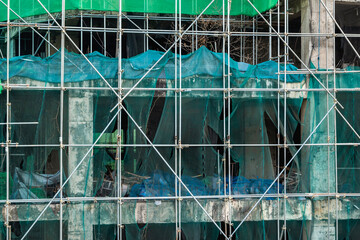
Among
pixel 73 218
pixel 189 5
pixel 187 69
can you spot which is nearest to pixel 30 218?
pixel 73 218

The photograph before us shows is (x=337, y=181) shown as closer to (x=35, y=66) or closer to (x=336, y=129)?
(x=336, y=129)

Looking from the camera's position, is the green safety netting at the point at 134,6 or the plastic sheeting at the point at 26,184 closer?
the plastic sheeting at the point at 26,184

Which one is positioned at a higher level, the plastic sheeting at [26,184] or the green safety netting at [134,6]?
the green safety netting at [134,6]

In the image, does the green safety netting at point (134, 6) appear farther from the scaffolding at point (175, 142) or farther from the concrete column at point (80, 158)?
the concrete column at point (80, 158)

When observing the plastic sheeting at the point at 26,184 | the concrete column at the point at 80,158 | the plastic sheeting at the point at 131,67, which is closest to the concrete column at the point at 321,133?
the plastic sheeting at the point at 131,67

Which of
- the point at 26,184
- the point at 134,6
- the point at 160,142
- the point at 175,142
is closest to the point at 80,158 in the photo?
the point at 26,184

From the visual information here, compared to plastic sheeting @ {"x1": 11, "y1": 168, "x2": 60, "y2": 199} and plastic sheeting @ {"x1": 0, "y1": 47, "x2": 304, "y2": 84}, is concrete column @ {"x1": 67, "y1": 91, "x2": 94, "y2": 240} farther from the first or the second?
plastic sheeting @ {"x1": 11, "y1": 168, "x2": 60, "y2": 199}

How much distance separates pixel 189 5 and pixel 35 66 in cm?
507

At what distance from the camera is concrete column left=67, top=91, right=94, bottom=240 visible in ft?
44.1

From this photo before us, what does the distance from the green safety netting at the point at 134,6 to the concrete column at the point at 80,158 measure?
8.68 ft

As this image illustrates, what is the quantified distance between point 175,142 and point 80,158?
7.60 feet

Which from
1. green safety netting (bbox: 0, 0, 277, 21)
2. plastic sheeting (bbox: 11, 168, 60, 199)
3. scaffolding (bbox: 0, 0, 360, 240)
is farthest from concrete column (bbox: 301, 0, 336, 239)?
plastic sheeting (bbox: 11, 168, 60, 199)

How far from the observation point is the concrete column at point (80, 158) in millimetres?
13438

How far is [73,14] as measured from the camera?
16.9m
